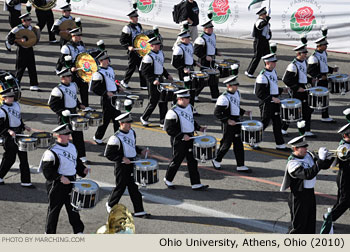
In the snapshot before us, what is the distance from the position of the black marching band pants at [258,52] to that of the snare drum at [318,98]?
15.8ft

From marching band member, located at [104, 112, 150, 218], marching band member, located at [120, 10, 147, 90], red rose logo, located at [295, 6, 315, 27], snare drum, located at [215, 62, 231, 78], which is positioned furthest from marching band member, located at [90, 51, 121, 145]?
red rose logo, located at [295, 6, 315, 27]

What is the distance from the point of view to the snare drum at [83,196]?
1402 cm

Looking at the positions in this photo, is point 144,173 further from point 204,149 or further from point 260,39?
point 260,39

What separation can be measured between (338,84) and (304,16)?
6.56m

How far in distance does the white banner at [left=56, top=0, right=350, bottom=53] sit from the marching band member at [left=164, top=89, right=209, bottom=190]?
35.0ft

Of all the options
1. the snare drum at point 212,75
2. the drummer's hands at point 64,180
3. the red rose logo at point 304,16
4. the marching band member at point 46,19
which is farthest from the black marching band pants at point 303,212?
the marching band member at point 46,19

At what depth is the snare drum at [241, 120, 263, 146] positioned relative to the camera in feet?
56.4

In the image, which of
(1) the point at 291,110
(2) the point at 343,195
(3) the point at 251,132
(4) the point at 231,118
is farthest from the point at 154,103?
(2) the point at 343,195

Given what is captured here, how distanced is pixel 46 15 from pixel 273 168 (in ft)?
40.8

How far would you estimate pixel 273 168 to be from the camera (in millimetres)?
17797

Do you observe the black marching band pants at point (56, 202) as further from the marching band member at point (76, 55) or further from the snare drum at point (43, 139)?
the marching band member at point (76, 55)

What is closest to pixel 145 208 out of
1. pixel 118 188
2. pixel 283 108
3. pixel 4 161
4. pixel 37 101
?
pixel 118 188

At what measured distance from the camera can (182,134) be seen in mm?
16391

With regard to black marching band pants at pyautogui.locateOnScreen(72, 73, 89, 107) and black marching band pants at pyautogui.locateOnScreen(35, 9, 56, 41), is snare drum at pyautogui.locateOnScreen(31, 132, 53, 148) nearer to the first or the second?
black marching band pants at pyautogui.locateOnScreen(72, 73, 89, 107)
